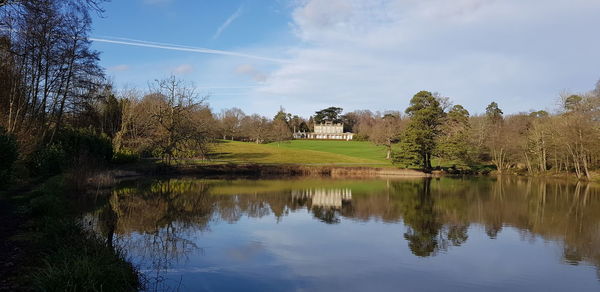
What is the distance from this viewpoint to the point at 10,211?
12.3 meters

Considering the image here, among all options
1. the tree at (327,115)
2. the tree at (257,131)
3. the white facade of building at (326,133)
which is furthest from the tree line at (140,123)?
the tree at (327,115)

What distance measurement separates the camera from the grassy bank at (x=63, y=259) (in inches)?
236

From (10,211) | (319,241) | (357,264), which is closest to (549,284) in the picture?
(357,264)

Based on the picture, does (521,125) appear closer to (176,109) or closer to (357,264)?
(176,109)

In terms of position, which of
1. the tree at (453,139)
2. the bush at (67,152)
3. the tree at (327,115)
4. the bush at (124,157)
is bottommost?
the bush at (124,157)

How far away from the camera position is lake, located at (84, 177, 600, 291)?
31.7ft

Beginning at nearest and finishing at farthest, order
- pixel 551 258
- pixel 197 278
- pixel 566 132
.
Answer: pixel 197 278 < pixel 551 258 < pixel 566 132

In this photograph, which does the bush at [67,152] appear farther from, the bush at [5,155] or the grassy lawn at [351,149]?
the grassy lawn at [351,149]

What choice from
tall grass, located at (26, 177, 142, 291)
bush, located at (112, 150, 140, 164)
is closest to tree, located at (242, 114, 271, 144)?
bush, located at (112, 150, 140, 164)

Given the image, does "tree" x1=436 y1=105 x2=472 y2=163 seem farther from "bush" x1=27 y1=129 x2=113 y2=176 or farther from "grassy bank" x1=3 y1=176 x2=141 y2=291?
"grassy bank" x1=3 y1=176 x2=141 y2=291

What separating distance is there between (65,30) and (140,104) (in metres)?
22.6

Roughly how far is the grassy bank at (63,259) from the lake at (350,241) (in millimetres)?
1290

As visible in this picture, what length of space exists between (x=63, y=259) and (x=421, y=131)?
131 ft

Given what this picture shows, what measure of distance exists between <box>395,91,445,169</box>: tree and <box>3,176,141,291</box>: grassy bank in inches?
1428
